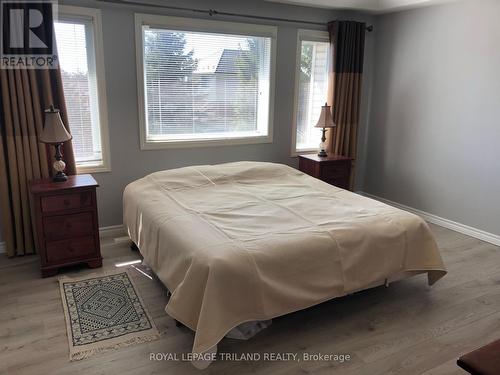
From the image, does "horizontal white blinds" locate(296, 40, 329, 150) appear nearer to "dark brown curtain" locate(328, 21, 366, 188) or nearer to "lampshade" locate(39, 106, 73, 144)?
"dark brown curtain" locate(328, 21, 366, 188)

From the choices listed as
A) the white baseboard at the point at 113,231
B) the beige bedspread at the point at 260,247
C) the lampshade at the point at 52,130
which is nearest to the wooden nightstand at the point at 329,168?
the beige bedspread at the point at 260,247

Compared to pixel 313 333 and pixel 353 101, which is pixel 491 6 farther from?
pixel 313 333

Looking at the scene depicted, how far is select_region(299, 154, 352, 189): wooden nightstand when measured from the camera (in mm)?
4055

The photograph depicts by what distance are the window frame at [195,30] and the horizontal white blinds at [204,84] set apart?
5cm

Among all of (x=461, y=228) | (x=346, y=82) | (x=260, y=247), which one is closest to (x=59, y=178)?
(x=260, y=247)

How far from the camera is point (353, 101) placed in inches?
178

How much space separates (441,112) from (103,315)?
3621 mm

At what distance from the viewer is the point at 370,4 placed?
416 cm

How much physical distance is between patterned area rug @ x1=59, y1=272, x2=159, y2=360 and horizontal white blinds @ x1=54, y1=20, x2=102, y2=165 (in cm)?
123

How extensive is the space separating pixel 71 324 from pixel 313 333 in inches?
57.1

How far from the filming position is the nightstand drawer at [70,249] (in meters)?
2.85

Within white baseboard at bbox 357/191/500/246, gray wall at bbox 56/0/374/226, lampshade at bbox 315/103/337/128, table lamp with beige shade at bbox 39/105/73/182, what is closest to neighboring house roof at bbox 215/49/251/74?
gray wall at bbox 56/0/374/226

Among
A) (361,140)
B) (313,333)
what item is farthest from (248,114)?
(313,333)

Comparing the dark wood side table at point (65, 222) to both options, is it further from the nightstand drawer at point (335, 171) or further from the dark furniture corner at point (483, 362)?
the dark furniture corner at point (483, 362)
